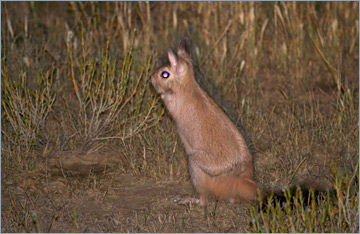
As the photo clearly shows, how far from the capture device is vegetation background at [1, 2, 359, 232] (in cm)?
518

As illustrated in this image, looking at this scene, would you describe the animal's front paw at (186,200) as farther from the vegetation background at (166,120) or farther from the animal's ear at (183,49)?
the animal's ear at (183,49)

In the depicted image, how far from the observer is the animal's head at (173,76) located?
5.68 metres

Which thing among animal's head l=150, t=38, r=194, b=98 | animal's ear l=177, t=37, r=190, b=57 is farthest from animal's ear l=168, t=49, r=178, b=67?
animal's ear l=177, t=37, r=190, b=57

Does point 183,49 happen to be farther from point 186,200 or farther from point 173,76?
point 186,200

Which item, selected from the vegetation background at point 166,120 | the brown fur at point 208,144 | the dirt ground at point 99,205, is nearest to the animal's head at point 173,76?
the brown fur at point 208,144

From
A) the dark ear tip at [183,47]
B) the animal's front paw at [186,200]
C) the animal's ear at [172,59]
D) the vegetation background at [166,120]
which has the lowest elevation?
the animal's front paw at [186,200]

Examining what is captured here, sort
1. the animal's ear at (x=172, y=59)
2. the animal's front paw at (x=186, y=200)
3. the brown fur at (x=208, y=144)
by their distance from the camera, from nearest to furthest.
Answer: the brown fur at (x=208, y=144) < the animal's front paw at (x=186, y=200) < the animal's ear at (x=172, y=59)

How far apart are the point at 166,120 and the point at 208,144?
1792 millimetres

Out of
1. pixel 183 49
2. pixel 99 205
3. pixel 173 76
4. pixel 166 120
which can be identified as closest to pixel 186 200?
pixel 99 205

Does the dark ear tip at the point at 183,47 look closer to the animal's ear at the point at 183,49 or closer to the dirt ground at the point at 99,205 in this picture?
the animal's ear at the point at 183,49

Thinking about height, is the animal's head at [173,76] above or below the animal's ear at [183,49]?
below

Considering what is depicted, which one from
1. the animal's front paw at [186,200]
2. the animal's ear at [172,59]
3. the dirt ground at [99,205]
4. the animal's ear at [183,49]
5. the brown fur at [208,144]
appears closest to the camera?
the dirt ground at [99,205]

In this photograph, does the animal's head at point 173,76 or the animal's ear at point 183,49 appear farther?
the animal's ear at point 183,49

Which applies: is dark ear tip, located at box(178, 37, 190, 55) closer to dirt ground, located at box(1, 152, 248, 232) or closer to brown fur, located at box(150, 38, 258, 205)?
brown fur, located at box(150, 38, 258, 205)
